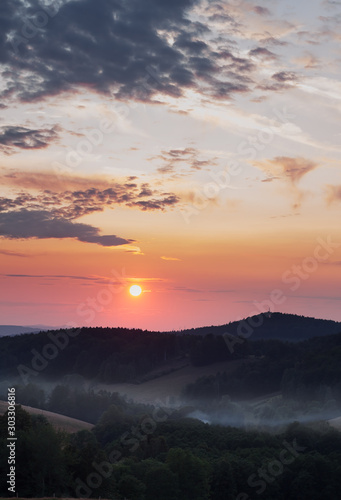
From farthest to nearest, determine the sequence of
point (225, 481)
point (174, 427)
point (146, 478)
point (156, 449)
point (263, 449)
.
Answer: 1. point (174, 427)
2. point (263, 449)
3. point (156, 449)
4. point (225, 481)
5. point (146, 478)

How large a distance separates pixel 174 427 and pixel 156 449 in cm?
4792

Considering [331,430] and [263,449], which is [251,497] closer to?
[263,449]

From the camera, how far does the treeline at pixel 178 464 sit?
3233 inches

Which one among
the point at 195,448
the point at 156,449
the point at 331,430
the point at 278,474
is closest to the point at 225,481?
the point at 278,474

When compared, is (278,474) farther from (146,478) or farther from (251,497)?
(146,478)

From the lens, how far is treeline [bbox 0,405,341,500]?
82.1 meters

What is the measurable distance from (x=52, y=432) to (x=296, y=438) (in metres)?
102

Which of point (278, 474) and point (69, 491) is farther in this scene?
point (278, 474)

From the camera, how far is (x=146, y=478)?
342 ft

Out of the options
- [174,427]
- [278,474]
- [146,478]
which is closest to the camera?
[146,478]

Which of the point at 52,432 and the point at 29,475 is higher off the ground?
the point at 52,432

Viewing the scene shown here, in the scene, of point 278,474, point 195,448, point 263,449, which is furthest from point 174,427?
point 278,474

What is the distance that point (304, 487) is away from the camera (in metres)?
127

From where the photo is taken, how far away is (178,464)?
110188 millimetres
